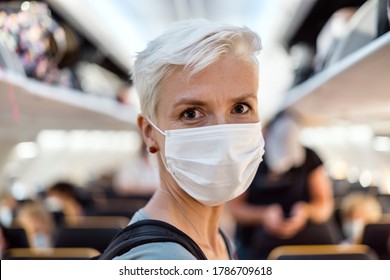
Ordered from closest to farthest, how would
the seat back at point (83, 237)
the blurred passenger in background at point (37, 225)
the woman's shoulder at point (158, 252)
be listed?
the woman's shoulder at point (158, 252), the seat back at point (83, 237), the blurred passenger in background at point (37, 225)

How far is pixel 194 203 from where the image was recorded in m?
1.32

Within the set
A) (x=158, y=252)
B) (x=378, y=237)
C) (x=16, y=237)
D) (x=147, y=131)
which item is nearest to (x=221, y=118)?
(x=147, y=131)

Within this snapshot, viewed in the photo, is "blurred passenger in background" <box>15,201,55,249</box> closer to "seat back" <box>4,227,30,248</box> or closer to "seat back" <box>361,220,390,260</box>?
"seat back" <box>4,227,30,248</box>

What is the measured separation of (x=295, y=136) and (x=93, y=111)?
918mm

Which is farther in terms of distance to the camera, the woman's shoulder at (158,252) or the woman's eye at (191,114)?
the woman's eye at (191,114)

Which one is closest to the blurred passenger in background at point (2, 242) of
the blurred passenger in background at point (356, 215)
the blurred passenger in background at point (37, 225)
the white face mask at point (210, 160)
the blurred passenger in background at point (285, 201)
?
the blurred passenger in background at point (37, 225)

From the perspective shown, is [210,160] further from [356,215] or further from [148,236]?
[356,215]

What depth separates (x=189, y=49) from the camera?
3.85 ft

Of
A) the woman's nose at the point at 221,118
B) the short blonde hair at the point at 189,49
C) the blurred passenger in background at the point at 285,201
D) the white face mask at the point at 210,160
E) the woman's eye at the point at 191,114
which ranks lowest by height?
the white face mask at the point at 210,160

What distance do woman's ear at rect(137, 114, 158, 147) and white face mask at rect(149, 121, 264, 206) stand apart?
0.9 inches

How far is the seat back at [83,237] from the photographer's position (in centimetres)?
237

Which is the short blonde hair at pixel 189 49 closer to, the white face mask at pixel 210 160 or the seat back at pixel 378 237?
the white face mask at pixel 210 160

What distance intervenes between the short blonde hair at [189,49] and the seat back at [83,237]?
1.15m

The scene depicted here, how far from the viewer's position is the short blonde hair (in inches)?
46.3
